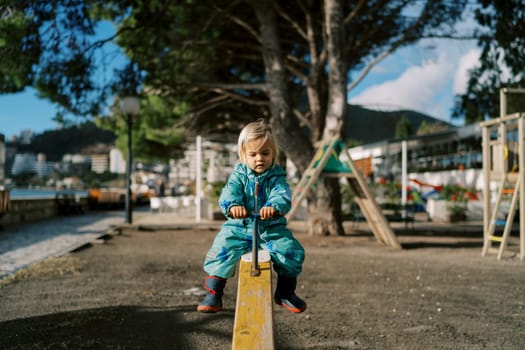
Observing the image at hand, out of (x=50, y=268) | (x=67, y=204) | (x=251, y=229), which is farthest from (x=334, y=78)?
(x=67, y=204)

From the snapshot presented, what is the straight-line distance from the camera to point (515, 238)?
11.0 m

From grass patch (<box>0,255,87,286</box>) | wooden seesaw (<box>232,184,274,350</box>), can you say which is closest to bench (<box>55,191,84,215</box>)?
grass patch (<box>0,255,87,286</box>)

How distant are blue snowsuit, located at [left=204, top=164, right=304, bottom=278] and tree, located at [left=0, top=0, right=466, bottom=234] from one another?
7879mm

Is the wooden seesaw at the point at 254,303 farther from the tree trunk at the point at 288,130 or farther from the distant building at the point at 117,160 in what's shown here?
the distant building at the point at 117,160

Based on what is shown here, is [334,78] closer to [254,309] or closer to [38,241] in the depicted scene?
[38,241]

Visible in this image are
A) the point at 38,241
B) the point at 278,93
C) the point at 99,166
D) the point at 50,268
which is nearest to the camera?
the point at 50,268

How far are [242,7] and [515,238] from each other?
330 inches

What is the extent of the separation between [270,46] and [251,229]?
8906 mm

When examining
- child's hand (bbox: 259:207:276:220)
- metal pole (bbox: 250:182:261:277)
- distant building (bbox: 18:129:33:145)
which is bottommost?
metal pole (bbox: 250:182:261:277)

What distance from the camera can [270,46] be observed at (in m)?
11.0

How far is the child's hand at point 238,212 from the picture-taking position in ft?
8.19

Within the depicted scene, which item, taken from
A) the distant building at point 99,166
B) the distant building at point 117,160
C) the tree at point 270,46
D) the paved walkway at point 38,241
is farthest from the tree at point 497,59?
the distant building at point 117,160

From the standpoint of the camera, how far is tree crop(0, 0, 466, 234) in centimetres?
1049

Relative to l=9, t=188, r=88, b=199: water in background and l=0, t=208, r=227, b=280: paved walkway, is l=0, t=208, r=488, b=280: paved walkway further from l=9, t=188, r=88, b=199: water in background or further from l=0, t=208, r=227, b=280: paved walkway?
l=9, t=188, r=88, b=199: water in background
